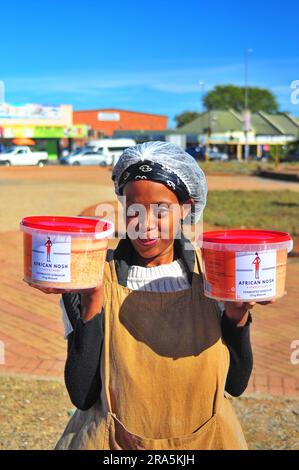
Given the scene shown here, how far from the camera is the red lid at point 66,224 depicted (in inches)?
64.8

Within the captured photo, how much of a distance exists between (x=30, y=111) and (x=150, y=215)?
2002 inches

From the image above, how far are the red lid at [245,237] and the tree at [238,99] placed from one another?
93.0 metres

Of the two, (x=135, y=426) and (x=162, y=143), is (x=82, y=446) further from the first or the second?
(x=162, y=143)

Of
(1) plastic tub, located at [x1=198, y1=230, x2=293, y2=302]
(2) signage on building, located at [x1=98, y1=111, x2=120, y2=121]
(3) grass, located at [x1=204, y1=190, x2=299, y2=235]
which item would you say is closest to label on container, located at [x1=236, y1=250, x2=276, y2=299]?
(1) plastic tub, located at [x1=198, y1=230, x2=293, y2=302]

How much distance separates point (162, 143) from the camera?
173 cm

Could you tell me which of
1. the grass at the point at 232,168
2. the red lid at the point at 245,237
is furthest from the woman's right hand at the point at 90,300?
the grass at the point at 232,168

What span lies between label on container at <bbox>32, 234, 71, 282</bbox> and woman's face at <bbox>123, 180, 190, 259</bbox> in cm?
20

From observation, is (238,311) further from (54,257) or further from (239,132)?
(239,132)

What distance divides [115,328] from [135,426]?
0.88 feet

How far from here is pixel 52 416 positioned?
3719 mm

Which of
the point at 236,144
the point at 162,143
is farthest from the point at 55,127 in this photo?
the point at 162,143

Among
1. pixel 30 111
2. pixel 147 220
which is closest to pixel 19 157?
pixel 30 111

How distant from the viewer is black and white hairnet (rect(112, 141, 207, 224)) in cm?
168

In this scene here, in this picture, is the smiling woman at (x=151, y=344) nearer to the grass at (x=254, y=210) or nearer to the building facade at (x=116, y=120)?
the grass at (x=254, y=210)
